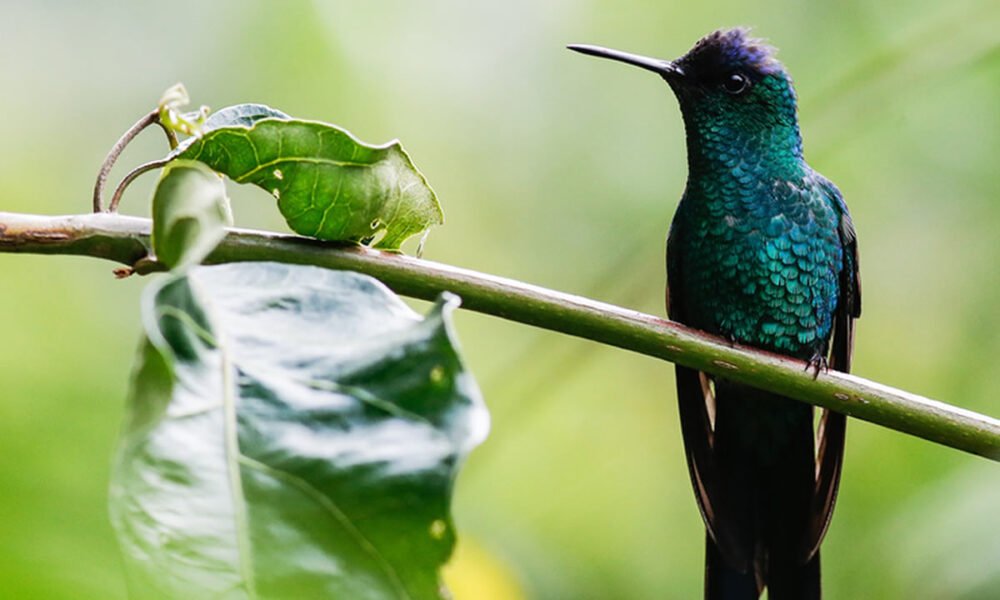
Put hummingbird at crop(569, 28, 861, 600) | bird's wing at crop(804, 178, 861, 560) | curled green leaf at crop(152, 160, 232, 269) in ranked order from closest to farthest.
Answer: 1. curled green leaf at crop(152, 160, 232, 269)
2. bird's wing at crop(804, 178, 861, 560)
3. hummingbird at crop(569, 28, 861, 600)

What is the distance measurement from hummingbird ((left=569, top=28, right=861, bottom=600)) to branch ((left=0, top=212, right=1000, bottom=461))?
4.45 feet

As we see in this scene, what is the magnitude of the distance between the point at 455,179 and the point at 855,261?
2.49 metres

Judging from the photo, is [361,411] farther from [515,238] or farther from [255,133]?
[515,238]

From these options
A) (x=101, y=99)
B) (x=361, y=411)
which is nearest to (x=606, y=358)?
(x=101, y=99)

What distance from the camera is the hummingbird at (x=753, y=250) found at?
2.97m

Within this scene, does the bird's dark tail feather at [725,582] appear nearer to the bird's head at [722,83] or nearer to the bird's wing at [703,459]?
the bird's wing at [703,459]

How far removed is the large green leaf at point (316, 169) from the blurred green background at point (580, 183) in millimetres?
1568

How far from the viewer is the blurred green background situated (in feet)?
10.8

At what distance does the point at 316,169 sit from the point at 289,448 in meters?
0.50

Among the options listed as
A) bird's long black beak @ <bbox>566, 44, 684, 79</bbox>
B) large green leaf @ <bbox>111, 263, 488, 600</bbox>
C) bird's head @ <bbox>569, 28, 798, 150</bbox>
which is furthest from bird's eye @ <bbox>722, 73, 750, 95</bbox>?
large green leaf @ <bbox>111, 263, 488, 600</bbox>

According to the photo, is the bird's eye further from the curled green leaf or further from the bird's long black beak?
the curled green leaf

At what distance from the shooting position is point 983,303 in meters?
4.51

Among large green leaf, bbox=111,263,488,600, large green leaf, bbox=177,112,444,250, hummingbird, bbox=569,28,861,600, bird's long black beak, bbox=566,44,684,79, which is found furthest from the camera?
hummingbird, bbox=569,28,861,600

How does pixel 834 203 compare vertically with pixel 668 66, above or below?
below
